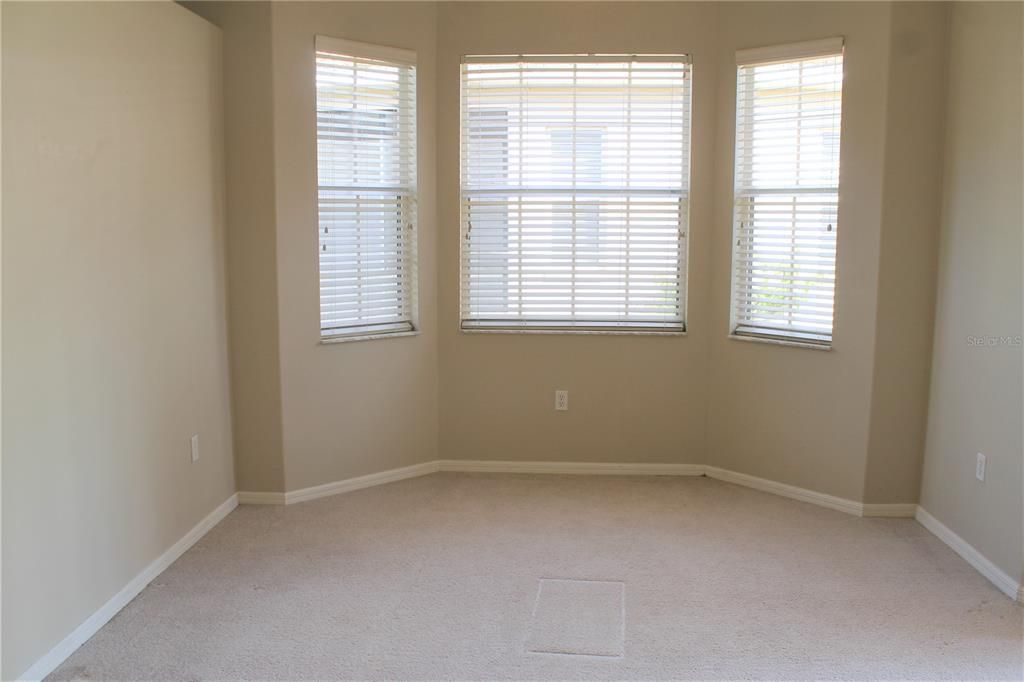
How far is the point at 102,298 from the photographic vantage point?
2932 mm

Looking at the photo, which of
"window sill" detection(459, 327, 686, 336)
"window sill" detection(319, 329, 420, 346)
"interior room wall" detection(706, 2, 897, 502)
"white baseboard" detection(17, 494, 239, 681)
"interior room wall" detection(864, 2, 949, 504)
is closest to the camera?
"white baseboard" detection(17, 494, 239, 681)

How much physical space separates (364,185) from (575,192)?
1102mm

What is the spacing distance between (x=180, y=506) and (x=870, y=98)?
11.5 ft

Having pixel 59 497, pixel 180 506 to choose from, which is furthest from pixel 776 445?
pixel 59 497

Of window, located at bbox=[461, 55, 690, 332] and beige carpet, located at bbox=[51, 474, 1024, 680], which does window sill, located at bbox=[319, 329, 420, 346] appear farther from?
beige carpet, located at bbox=[51, 474, 1024, 680]

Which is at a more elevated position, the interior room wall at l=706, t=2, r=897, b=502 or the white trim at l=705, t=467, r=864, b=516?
the interior room wall at l=706, t=2, r=897, b=502

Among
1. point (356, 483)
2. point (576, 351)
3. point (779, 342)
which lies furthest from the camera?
point (576, 351)

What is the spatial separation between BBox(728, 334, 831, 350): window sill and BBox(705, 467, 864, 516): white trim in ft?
2.35

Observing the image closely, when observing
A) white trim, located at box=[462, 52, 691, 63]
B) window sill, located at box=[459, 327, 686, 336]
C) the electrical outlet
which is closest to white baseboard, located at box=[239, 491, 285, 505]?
window sill, located at box=[459, 327, 686, 336]

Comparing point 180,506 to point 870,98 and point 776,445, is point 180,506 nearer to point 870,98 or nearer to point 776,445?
point 776,445

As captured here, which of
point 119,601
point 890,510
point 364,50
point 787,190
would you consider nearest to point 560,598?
point 119,601

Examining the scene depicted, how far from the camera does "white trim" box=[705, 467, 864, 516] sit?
13.5ft

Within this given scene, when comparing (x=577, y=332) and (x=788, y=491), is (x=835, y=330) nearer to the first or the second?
(x=788, y=491)

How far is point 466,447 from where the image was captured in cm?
477
